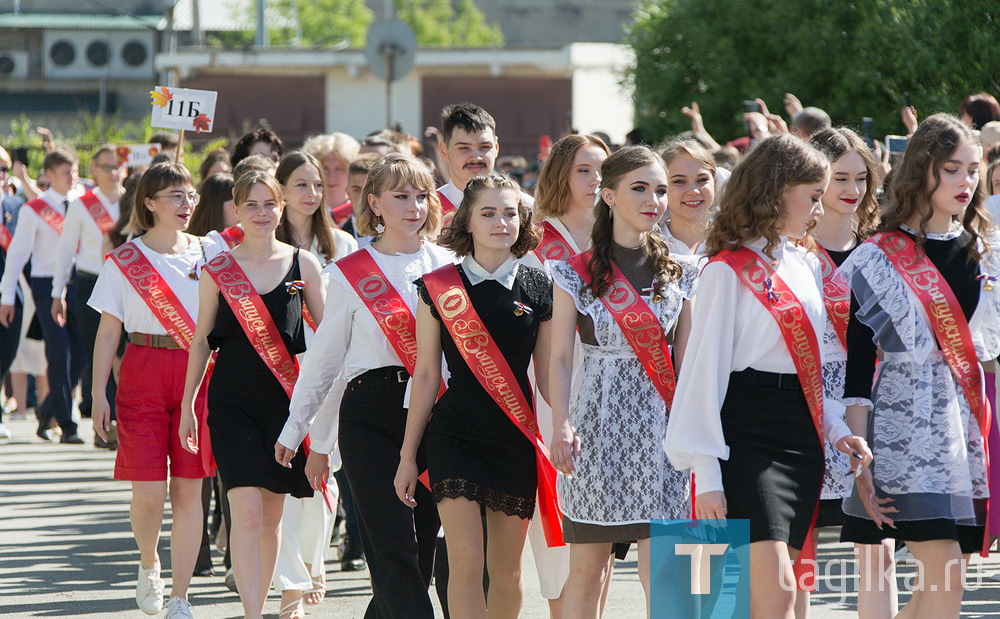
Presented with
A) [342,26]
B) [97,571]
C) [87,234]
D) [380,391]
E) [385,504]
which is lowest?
[97,571]

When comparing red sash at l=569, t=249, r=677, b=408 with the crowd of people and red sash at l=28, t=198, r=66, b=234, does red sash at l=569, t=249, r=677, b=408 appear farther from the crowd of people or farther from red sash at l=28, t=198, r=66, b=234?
red sash at l=28, t=198, r=66, b=234

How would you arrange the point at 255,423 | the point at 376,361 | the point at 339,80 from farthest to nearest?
the point at 339,80
the point at 255,423
the point at 376,361

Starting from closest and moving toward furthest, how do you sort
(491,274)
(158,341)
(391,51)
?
(491,274), (158,341), (391,51)

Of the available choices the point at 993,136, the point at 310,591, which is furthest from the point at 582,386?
the point at 993,136

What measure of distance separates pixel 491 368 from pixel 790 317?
1.07m

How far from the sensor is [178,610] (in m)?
5.96

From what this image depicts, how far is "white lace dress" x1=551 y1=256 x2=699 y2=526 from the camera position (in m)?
4.77

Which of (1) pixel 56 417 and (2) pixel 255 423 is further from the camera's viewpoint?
(1) pixel 56 417

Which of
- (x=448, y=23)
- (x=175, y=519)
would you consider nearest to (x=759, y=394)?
(x=175, y=519)

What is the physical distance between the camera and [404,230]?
5539 millimetres

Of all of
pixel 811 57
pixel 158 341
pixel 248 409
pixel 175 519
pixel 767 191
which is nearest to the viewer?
pixel 767 191

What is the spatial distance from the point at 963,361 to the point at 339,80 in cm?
3214

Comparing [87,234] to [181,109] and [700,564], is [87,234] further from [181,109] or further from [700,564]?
[700,564]

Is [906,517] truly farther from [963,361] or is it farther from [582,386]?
[582,386]
